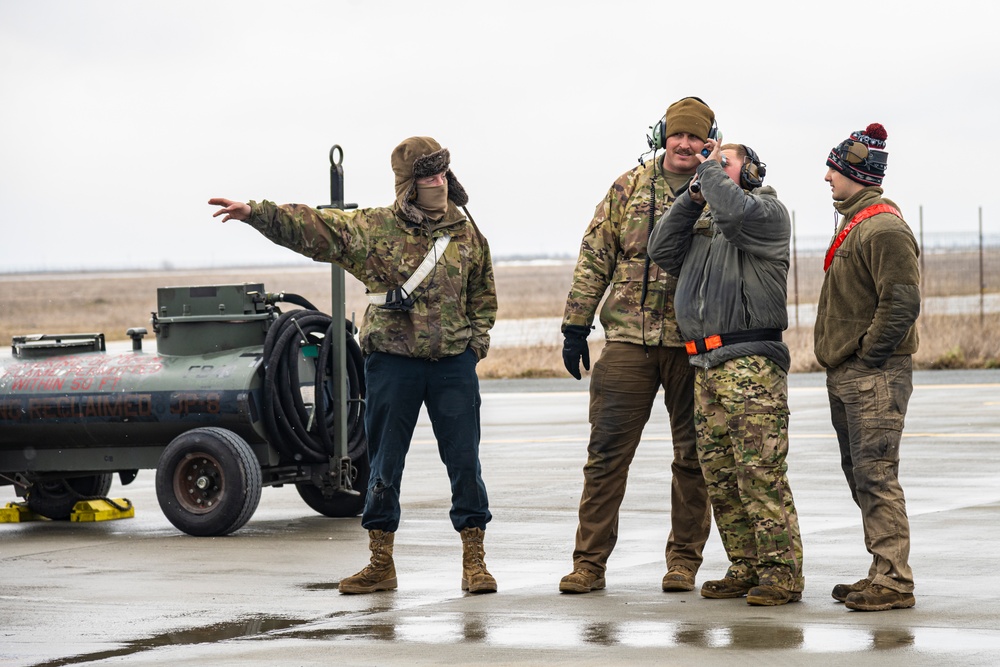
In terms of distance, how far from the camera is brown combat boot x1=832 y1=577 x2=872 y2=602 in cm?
720

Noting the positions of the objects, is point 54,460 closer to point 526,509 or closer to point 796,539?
point 526,509

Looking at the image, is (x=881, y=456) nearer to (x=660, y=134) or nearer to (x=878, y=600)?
(x=878, y=600)

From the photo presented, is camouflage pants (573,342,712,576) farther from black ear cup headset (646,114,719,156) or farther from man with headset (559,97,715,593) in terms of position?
black ear cup headset (646,114,719,156)

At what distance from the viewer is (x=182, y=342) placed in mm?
10961

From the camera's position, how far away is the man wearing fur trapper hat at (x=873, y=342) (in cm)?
→ 703

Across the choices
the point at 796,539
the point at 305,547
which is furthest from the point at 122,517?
the point at 796,539

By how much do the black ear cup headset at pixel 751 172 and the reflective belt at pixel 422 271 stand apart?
157 cm

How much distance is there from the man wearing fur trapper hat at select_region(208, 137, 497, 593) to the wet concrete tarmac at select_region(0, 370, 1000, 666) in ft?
1.27

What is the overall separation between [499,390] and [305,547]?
14.6 meters

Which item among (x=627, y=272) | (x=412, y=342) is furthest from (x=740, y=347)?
(x=412, y=342)

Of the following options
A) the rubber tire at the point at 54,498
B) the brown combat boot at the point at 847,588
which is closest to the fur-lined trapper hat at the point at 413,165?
the brown combat boot at the point at 847,588

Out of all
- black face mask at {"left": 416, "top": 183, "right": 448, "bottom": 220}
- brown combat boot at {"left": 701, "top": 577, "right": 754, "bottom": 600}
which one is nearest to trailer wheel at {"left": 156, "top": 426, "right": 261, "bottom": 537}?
black face mask at {"left": 416, "top": 183, "right": 448, "bottom": 220}

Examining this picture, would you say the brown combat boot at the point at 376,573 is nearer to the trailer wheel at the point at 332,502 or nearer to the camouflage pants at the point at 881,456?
the camouflage pants at the point at 881,456

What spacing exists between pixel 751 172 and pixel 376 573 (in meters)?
2.72
